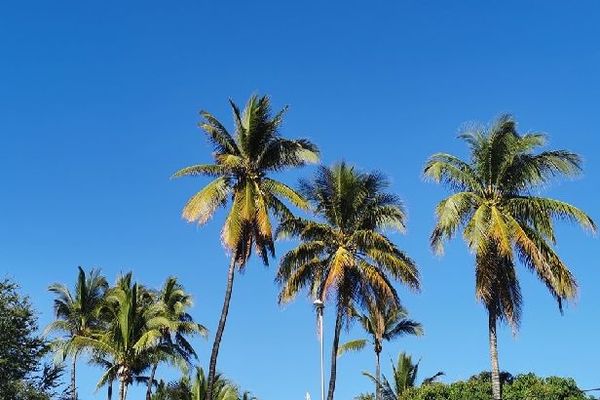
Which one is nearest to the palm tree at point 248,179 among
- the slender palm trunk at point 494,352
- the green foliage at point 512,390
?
the slender palm trunk at point 494,352

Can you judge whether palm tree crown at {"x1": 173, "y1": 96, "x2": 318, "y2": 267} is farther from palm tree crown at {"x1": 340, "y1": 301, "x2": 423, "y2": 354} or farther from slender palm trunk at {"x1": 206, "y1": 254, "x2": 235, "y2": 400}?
palm tree crown at {"x1": 340, "y1": 301, "x2": 423, "y2": 354}

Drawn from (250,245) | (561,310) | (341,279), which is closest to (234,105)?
(250,245)

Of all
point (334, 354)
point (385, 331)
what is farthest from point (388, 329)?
point (334, 354)

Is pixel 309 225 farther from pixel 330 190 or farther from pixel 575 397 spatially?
pixel 575 397

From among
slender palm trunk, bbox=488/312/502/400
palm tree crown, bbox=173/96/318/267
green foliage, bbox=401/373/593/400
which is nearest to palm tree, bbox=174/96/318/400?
palm tree crown, bbox=173/96/318/267

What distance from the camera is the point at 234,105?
27922mm

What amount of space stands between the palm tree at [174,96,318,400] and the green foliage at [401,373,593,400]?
44.0 ft

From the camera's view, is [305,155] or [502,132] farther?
[305,155]

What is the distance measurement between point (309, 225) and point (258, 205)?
103 inches

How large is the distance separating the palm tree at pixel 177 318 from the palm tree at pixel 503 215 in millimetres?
20588

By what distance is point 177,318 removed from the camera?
44.6 metres

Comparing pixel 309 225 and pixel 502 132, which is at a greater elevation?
pixel 502 132

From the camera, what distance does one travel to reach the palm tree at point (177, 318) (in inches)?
1690

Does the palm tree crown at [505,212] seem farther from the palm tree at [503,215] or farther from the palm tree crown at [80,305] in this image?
the palm tree crown at [80,305]
